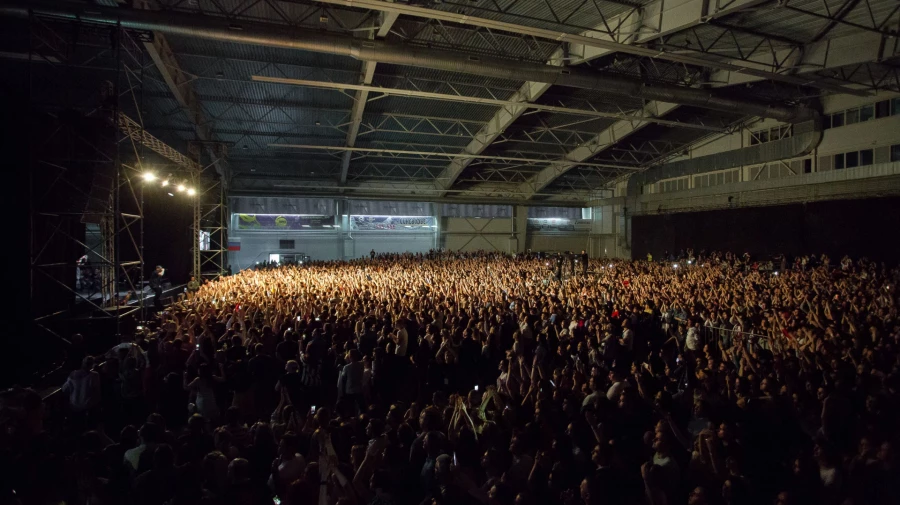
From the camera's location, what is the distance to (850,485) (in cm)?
282

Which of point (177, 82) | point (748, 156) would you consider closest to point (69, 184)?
point (177, 82)

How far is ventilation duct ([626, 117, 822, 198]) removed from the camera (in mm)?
17484

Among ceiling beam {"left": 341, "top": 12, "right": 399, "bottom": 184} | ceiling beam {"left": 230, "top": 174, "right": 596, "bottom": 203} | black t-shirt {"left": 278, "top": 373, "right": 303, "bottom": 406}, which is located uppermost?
ceiling beam {"left": 341, "top": 12, "right": 399, "bottom": 184}

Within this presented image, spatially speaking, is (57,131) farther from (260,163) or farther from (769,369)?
(260,163)

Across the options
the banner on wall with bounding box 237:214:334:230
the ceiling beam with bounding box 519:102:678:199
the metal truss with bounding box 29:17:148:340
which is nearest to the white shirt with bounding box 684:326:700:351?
the metal truss with bounding box 29:17:148:340

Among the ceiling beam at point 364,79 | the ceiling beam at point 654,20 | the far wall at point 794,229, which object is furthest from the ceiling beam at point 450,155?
the ceiling beam at point 654,20

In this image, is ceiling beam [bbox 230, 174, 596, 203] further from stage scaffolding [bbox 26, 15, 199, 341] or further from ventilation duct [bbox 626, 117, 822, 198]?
stage scaffolding [bbox 26, 15, 199, 341]

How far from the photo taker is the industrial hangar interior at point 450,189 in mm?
4055

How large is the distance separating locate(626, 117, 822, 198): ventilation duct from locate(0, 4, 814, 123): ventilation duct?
10.8ft

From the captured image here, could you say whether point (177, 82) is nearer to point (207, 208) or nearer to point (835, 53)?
point (207, 208)

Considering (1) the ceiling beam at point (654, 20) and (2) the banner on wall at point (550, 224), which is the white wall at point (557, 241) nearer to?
A: (2) the banner on wall at point (550, 224)

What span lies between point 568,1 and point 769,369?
8752mm

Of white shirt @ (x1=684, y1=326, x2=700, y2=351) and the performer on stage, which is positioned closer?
white shirt @ (x1=684, y1=326, x2=700, y2=351)

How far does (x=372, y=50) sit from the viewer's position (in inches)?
419
